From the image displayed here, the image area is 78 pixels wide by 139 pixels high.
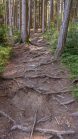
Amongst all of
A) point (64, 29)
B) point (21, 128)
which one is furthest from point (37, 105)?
point (64, 29)

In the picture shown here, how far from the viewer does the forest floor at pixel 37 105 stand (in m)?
3.25

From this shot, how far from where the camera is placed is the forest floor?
10.7ft

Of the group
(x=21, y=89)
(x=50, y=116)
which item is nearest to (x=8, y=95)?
(x=21, y=89)

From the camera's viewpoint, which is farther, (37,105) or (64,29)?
(64,29)

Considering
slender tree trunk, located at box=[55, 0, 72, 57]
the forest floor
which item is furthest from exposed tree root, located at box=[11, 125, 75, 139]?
slender tree trunk, located at box=[55, 0, 72, 57]

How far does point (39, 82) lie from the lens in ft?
18.1

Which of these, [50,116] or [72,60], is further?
[72,60]

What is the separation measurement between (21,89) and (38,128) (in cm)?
199

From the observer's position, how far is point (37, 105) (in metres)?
4.37

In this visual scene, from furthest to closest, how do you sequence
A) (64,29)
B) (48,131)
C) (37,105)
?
(64,29), (37,105), (48,131)

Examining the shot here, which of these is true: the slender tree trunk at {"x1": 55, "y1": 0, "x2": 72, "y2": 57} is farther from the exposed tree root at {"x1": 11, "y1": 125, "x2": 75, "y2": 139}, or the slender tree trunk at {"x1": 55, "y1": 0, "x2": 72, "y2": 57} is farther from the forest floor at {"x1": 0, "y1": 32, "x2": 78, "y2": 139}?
the exposed tree root at {"x1": 11, "y1": 125, "x2": 75, "y2": 139}

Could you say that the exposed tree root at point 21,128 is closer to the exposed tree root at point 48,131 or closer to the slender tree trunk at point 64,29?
the exposed tree root at point 48,131

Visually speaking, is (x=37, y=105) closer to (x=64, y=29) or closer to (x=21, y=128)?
(x=21, y=128)

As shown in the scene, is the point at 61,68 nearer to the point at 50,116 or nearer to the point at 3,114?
the point at 50,116
